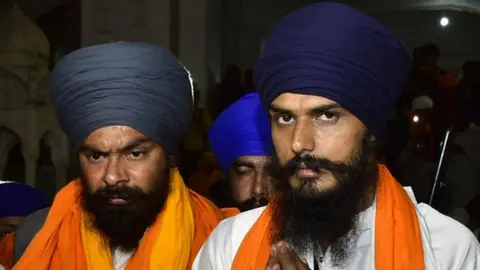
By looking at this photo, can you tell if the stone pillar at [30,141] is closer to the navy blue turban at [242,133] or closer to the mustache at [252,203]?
the navy blue turban at [242,133]

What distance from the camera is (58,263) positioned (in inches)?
128

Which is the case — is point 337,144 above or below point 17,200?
above

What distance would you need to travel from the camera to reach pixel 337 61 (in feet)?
8.85

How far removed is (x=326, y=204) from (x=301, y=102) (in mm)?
327

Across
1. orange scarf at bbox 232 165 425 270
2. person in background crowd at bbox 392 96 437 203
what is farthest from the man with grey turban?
person in background crowd at bbox 392 96 437 203

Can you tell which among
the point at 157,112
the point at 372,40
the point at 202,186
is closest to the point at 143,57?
the point at 157,112

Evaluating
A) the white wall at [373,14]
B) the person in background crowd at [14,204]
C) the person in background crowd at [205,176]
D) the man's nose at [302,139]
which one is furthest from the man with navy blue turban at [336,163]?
the white wall at [373,14]

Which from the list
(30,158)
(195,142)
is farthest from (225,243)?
(30,158)

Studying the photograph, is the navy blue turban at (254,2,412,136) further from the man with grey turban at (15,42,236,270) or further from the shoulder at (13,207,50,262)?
the shoulder at (13,207,50,262)

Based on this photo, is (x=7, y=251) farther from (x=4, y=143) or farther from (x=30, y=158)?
(x=4, y=143)

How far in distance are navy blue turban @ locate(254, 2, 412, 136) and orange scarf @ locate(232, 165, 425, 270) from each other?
209 millimetres

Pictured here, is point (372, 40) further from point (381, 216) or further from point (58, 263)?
point (58, 263)

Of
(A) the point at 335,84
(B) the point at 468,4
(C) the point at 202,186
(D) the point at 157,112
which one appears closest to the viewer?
(A) the point at 335,84

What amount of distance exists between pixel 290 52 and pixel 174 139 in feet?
2.53
